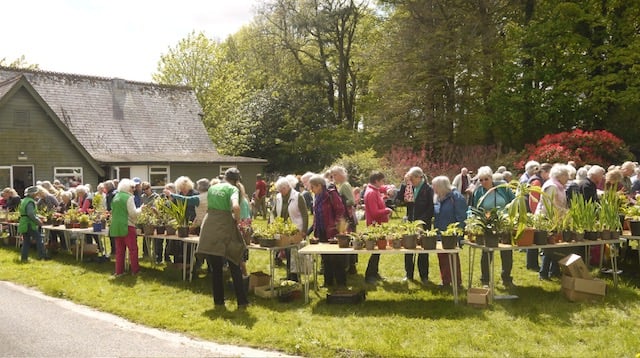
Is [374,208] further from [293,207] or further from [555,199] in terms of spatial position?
[555,199]

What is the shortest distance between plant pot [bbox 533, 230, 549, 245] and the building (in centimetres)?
2031

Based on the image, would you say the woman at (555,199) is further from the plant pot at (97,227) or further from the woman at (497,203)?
the plant pot at (97,227)

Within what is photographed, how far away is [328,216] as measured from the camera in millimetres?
8656

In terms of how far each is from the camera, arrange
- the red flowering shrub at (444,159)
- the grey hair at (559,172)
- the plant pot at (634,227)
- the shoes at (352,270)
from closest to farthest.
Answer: the plant pot at (634,227)
the grey hair at (559,172)
the shoes at (352,270)
the red flowering shrub at (444,159)

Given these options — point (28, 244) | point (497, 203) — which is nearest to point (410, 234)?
point (497, 203)

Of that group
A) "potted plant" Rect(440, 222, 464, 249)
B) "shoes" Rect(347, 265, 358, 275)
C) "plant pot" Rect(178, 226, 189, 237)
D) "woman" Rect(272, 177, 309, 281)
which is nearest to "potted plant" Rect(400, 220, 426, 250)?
"potted plant" Rect(440, 222, 464, 249)

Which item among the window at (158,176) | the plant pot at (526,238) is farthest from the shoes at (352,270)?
the window at (158,176)

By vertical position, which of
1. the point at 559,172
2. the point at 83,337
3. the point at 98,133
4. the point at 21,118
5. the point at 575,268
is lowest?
the point at 83,337

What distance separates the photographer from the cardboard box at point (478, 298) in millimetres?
7277

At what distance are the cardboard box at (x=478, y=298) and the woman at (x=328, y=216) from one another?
2021 mm

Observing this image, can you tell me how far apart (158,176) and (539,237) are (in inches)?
844

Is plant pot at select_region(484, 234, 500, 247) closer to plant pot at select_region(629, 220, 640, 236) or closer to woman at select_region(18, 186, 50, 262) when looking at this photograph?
plant pot at select_region(629, 220, 640, 236)

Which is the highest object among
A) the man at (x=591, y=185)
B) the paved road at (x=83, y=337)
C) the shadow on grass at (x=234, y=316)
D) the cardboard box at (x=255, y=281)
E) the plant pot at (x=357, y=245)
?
the man at (x=591, y=185)

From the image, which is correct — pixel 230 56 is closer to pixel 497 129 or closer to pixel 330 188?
pixel 497 129
